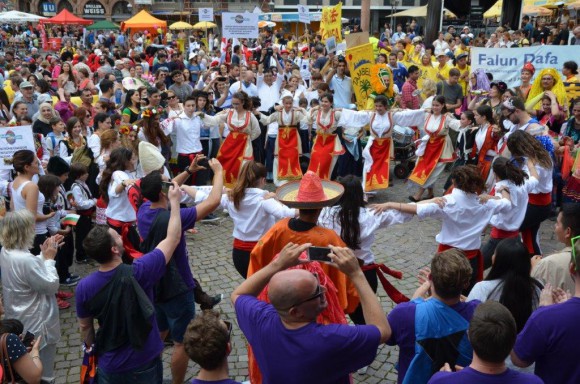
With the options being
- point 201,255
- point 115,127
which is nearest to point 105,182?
point 201,255

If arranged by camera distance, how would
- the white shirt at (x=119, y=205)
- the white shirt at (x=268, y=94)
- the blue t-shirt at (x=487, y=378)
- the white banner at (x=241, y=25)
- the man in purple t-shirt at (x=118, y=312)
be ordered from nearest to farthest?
the blue t-shirt at (x=487, y=378) < the man in purple t-shirt at (x=118, y=312) < the white shirt at (x=119, y=205) < the white banner at (x=241, y=25) < the white shirt at (x=268, y=94)

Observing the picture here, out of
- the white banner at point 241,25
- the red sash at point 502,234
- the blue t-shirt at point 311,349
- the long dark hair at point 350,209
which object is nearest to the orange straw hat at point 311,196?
the long dark hair at point 350,209

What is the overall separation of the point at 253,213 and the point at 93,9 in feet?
162

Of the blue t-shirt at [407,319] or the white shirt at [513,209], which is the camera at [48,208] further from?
the white shirt at [513,209]

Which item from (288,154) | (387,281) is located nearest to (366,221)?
(387,281)

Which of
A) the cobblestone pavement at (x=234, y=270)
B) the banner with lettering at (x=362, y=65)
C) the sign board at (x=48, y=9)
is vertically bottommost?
the cobblestone pavement at (x=234, y=270)

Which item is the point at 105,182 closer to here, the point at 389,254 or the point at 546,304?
the point at 389,254

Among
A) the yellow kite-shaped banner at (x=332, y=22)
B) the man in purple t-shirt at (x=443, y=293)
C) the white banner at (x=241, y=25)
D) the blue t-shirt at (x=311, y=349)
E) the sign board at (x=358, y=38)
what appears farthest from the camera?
the yellow kite-shaped banner at (x=332, y=22)

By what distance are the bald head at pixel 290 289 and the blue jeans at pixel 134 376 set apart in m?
1.47

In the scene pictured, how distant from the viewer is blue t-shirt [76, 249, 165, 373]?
10.6ft

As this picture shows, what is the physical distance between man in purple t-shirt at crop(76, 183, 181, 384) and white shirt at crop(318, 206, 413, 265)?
140 centimetres

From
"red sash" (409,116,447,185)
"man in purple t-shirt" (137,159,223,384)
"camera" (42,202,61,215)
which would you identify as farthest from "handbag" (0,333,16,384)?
"red sash" (409,116,447,185)

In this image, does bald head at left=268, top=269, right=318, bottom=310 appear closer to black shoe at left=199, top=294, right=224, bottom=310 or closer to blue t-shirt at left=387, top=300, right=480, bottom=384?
blue t-shirt at left=387, top=300, right=480, bottom=384

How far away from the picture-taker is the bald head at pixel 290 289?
234 centimetres
